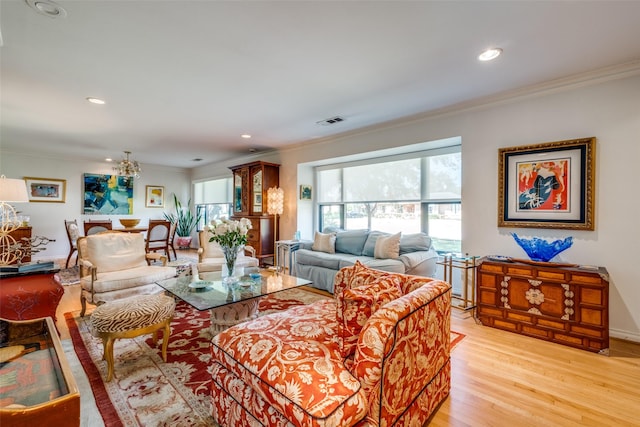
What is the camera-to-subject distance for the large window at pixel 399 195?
13.5ft

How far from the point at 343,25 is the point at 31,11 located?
6.84ft

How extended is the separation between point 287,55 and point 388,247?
8.93 ft

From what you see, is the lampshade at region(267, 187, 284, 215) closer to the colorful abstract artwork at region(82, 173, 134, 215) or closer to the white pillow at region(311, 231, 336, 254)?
the white pillow at region(311, 231, 336, 254)

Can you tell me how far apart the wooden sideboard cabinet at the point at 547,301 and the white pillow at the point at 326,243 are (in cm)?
223

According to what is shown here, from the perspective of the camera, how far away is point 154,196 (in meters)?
8.27

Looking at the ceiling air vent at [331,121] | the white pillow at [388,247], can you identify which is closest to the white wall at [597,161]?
the white pillow at [388,247]

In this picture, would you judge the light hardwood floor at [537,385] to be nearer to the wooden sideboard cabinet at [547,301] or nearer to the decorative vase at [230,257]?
the wooden sideboard cabinet at [547,301]

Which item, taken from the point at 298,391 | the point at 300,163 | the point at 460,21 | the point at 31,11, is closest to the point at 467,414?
the point at 298,391

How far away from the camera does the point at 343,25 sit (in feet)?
6.59

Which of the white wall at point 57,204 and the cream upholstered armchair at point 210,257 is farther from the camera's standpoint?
the white wall at point 57,204

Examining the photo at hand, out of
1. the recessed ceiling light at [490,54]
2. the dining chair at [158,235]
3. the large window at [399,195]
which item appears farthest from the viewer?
the dining chair at [158,235]

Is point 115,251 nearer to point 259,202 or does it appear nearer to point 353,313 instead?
point 259,202

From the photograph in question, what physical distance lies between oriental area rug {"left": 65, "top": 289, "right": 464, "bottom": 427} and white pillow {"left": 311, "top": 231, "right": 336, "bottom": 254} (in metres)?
2.20

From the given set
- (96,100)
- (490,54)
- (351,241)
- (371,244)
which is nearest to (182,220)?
(96,100)
